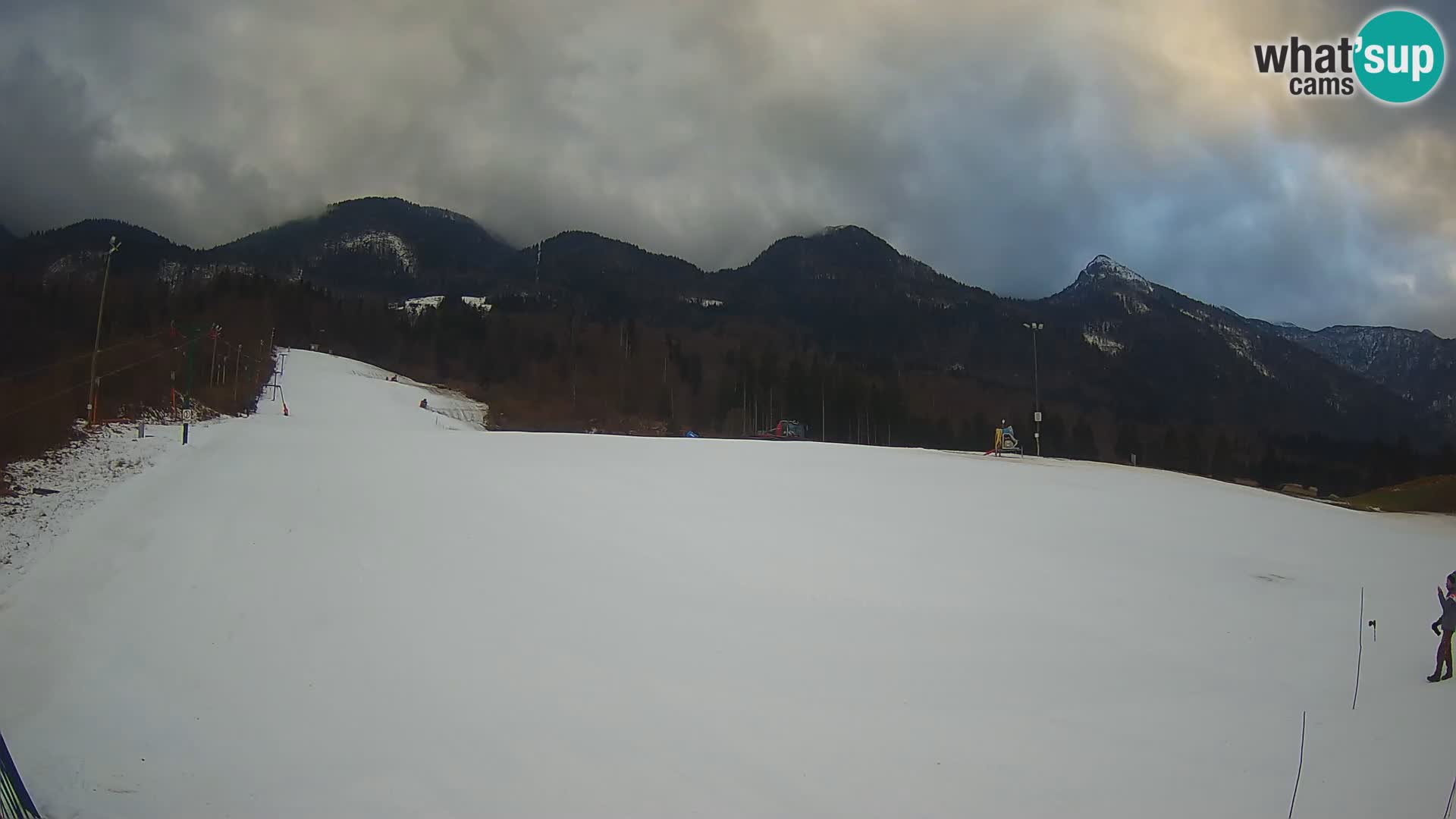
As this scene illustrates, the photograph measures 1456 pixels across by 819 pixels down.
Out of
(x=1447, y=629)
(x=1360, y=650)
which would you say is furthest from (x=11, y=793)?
(x=1360, y=650)

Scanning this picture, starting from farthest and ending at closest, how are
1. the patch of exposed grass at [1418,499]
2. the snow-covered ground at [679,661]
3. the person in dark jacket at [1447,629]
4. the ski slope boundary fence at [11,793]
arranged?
1. the patch of exposed grass at [1418,499]
2. the person in dark jacket at [1447,629]
3. the snow-covered ground at [679,661]
4. the ski slope boundary fence at [11,793]

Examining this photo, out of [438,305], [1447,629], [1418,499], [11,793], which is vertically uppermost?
[438,305]

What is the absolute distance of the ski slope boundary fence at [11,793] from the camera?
4660 mm

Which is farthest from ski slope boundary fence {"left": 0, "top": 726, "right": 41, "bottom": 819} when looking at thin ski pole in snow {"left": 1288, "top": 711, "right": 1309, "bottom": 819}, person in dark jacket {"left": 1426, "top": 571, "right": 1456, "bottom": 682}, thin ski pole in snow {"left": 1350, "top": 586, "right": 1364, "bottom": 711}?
person in dark jacket {"left": 1426, "top": 571, "right": 1456, "bottom": 682}

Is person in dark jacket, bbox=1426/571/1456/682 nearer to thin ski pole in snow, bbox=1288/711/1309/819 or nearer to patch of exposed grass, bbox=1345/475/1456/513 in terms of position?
thin ski pole in snow, bbox=1288/711/1309/819

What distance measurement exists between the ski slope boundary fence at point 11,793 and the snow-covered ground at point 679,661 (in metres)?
0.61

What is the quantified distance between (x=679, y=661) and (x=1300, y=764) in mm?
6367

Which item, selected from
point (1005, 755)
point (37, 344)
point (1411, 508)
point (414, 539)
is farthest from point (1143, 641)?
point (37, 344)

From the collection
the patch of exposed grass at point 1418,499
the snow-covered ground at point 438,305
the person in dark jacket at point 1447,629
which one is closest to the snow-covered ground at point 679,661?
the person in dark jacket at point 1447,629

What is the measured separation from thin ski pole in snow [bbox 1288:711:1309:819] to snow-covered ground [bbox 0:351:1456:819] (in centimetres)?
9

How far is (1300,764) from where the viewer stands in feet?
22.4

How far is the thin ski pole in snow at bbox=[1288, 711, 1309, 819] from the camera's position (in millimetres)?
6504

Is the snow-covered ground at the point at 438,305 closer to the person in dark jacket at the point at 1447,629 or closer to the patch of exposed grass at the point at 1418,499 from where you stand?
the patch of exposed grass at the point at 1418,499

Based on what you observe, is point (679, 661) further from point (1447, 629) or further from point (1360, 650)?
point (1360, 650)
